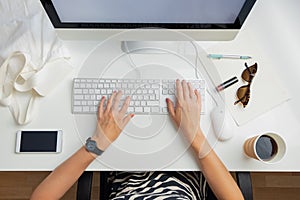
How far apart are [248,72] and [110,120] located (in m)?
0.37

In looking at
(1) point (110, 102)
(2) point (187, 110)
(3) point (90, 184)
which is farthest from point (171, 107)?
(3) point (90, 184)

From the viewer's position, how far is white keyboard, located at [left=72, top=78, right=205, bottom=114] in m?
0.92

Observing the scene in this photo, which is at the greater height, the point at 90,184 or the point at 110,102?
the point at 110,102

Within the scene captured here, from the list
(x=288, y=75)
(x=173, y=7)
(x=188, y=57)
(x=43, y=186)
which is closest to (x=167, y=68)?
(x=188, y=57)

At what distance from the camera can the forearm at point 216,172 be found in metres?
0.87

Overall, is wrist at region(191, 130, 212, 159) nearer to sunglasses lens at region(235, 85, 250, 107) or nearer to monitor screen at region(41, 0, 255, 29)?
sunglasses lens at region(235, 85, 250, 107)

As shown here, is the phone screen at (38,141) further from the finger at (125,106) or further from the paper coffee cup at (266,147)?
the paper coffee cup at (266,147)

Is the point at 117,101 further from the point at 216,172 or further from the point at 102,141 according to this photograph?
the point at 216,172

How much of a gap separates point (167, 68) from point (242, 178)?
33 cm

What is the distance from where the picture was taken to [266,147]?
2.84 ft

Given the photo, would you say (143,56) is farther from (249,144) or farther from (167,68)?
(249,144)

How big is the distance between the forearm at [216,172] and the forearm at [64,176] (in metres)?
0.26

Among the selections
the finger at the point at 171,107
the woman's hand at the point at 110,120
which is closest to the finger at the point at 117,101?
the woman's hand at the point at 110,120

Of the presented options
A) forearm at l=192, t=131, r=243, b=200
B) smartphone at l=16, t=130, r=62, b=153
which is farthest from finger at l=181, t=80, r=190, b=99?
smartphone at l=16, t=130, r=62, b=153
